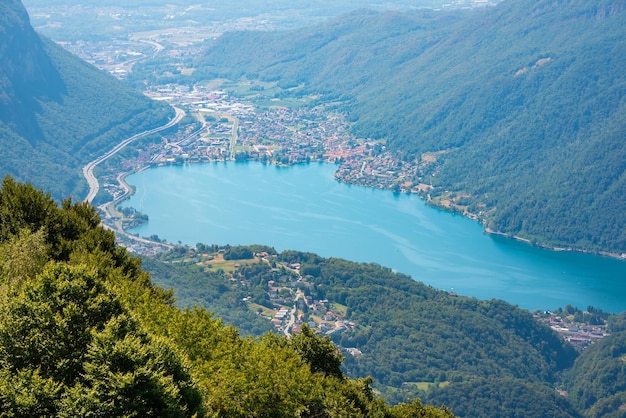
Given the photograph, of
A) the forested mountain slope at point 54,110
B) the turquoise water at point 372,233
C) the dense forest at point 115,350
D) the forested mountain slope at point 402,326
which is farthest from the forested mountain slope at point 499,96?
the dense forest at point 115,350

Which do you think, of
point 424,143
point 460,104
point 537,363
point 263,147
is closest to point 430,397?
→ point 537,363

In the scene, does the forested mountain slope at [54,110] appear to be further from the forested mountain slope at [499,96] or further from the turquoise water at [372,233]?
the forested mountain slope at [499,96]

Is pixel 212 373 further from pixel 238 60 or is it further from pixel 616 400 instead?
pixel 238 60

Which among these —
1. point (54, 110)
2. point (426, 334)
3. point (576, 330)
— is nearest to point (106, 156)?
point (54, 110)

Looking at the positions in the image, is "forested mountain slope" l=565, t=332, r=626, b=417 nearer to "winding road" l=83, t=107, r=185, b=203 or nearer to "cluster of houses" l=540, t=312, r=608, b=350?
"cluster of houses" l=540, t=312, r=608, b=350

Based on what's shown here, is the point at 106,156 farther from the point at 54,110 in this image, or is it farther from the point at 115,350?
the point at 115,350

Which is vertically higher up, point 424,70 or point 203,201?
point 424,70

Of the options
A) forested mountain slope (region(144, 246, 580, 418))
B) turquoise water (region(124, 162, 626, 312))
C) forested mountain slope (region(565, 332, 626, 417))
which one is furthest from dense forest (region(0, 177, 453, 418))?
turquoise water (region(124, 162, 626, 312))
